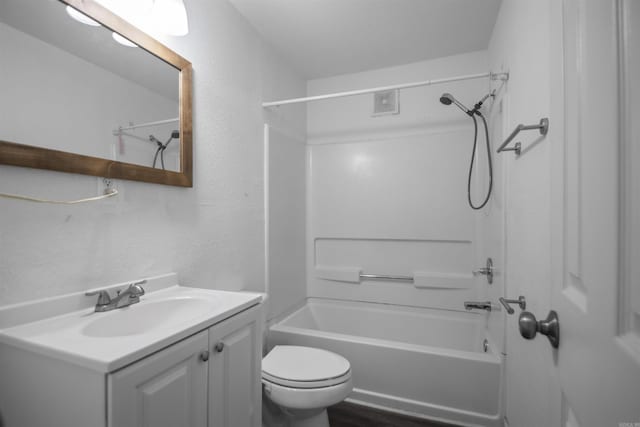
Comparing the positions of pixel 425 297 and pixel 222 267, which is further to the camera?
pixel 425 297

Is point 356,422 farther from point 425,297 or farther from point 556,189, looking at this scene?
point 556,189

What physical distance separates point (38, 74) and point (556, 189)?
4.81 feet

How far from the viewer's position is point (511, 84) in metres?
1.50

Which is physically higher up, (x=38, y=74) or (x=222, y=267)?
(x=38, y=74)

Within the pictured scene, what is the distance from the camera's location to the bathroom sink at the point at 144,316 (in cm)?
95

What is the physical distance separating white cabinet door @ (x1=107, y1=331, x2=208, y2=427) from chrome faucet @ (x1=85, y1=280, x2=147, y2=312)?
373mm

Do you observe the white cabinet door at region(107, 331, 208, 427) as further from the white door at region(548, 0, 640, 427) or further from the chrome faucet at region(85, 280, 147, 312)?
the white door at region(548, 0, 640, 427)

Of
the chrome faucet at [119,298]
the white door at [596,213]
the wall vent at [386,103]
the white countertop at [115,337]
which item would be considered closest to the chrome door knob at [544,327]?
the white door at [596,213]

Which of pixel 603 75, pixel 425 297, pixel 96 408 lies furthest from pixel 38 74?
pixel 425 297

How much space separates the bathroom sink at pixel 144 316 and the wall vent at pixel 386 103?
6.87 feet

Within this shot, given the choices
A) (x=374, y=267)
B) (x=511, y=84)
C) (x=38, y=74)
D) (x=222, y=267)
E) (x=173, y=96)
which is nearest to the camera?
(x=38, y=74)

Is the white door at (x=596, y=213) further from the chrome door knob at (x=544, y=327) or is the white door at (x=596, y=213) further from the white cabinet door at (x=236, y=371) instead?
the white cabinet door at (x=236, y=371)

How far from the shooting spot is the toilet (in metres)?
1.37

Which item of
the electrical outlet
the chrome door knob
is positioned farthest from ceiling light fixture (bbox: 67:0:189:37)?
the chrome door knob
